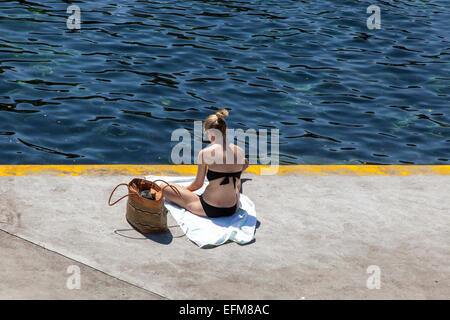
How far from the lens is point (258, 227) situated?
7191 millimetres

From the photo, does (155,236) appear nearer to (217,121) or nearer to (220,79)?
(217,121)

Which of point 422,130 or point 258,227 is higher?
point 258,227

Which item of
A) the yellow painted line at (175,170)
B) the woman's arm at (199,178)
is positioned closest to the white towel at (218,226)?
the woman's arm at (199,178)

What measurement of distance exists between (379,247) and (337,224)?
22.2 inches

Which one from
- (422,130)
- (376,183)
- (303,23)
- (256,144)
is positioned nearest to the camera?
(376,183)

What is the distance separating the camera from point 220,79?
12922 millimetres

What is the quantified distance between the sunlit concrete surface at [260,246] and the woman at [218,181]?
1.20 feet

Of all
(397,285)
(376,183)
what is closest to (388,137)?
(376,183)

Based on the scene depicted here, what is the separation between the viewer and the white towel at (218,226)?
22.5 ft

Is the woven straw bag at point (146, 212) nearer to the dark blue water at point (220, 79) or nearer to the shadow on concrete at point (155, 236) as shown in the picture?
the shadow on concrete at point (155, 236)

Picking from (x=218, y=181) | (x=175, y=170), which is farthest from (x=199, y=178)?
(x=175, y=170)

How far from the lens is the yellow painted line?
8047 mm

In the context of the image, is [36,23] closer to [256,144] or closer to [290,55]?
[290,55]

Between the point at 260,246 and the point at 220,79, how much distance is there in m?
6.55
